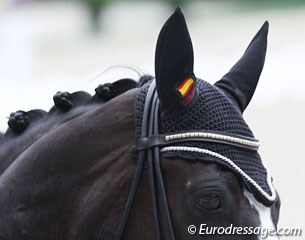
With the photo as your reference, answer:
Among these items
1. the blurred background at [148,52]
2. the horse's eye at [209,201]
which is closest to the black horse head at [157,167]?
the horse's eye at [209,201]

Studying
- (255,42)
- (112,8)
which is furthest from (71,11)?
(255,42)

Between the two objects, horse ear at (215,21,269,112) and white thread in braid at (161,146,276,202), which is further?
horse ear at (215,21,269,112)

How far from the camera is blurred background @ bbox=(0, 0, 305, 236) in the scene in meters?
8.85

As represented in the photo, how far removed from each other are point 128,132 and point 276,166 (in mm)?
6058

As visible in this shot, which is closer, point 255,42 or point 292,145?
point 255,42

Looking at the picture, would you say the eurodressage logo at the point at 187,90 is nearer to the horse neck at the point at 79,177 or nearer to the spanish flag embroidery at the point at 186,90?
the spanish flag embroidery at the point at 186,90

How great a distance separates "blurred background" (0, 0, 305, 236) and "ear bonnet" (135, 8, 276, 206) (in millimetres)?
420

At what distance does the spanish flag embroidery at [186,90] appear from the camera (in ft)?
8.55

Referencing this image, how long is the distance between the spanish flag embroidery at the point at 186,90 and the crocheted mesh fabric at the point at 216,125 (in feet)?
0.10

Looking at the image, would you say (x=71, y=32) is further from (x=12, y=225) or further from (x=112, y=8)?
(x=12, y=225)

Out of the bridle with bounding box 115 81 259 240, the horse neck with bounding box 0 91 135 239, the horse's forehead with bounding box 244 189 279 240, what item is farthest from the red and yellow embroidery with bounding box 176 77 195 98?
the horse's forehead with bounding box 244 189 279 240

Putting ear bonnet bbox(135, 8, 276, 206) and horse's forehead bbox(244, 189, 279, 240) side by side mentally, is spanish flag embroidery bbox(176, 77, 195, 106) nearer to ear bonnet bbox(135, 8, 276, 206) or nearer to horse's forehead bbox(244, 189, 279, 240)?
ear bonnet bbox(135, 8, 276, 206)

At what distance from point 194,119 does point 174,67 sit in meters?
0.18

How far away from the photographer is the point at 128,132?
8.98 ft
